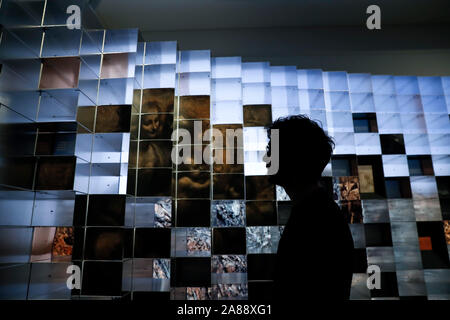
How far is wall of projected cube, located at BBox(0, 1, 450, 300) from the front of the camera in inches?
75.3

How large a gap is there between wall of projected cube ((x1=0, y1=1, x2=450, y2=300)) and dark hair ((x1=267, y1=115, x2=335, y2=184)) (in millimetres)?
1527

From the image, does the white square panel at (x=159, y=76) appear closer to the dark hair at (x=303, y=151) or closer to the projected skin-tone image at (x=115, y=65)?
the projected skin-tone image at (x=115, y=65)

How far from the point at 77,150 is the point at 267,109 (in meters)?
1.78

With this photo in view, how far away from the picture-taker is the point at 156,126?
2.45m

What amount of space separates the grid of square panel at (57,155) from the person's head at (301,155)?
1.53 m

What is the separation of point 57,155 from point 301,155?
5.89ft

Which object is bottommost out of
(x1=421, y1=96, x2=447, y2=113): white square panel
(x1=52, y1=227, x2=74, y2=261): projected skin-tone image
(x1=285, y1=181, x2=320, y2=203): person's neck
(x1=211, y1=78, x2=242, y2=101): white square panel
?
(x1=52, y1=227, x2=74, y2=261): projected skin-tone image

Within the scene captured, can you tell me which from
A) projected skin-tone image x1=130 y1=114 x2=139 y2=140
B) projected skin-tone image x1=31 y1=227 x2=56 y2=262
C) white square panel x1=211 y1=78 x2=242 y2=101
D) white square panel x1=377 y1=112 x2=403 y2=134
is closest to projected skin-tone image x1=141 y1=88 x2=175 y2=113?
projected skin-tone image x1=130 y1=114 x2=139 y2=140

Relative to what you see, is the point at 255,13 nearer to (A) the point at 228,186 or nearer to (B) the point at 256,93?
(B) the point at 256,93

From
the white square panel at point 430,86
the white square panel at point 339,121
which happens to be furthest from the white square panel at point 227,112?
the white square panel at point 430,86

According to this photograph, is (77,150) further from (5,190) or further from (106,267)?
(106,267)

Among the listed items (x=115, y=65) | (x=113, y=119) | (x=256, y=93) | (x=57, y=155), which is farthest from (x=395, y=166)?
(x=57, y=155)

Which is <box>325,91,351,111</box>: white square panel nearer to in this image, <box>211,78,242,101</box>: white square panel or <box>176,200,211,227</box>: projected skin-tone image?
<box>211,78,242,101</box>: white square panel
